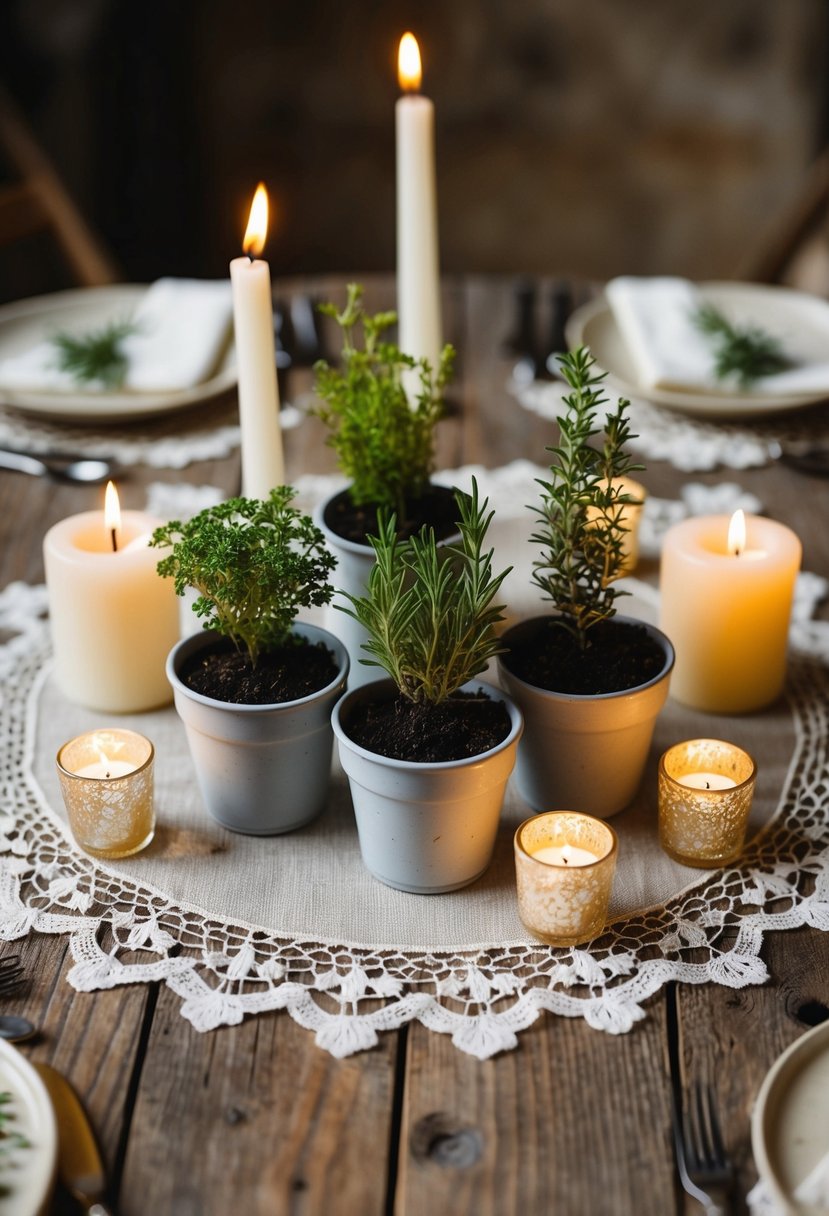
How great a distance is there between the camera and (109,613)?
1016mm

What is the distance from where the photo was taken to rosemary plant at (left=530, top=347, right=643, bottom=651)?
0.86m

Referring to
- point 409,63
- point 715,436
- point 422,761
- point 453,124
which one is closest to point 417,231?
point 409,63

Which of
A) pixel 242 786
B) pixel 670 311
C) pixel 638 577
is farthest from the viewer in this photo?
pixel 670 311

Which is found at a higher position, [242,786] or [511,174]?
[242,786]

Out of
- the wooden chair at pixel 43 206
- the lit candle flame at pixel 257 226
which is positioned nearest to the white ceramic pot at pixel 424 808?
the lit candle flame at pixel 257 226

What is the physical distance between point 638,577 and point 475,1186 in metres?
0.70

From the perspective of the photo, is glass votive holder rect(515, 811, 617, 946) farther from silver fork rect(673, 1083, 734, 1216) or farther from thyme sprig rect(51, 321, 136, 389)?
thyme sprig rect(51, 321, 136, 389)

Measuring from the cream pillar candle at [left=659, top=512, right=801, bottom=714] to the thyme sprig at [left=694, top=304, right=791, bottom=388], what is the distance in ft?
1.52

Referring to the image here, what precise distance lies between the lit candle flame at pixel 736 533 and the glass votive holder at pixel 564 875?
32 centimetres

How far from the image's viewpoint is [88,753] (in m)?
0.92

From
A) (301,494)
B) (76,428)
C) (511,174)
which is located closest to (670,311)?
(301,494)

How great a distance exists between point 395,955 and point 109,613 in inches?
15.2

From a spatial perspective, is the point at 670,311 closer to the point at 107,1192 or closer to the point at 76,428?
the point at 76,428

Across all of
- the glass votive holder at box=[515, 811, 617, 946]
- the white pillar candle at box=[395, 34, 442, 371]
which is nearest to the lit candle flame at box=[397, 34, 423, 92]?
the white pillar candle at box=[395, 34, 442, 371]
